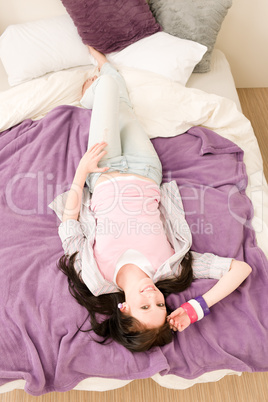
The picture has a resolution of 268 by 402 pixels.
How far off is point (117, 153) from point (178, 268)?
21.3 inches

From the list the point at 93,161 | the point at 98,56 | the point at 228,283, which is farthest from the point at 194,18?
the point at 228,283

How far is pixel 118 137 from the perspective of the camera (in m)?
1.55

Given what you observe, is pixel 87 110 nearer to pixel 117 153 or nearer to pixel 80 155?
pixel 80 155

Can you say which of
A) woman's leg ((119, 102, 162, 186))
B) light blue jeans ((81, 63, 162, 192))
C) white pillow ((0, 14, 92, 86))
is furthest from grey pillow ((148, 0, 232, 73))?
woman's leg ((119, 102, 162, 186))

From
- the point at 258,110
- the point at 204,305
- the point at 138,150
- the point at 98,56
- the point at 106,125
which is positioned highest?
the point at 98,56

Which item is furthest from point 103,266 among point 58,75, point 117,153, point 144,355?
point 58,75

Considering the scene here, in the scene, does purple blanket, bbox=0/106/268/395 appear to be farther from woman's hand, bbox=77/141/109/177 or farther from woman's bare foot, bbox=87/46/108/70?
woman's bare foot, bbox=87/46/108/70

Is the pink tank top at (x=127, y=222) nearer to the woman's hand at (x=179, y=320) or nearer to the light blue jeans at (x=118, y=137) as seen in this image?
the light blue jeans at (x=118, y=137)

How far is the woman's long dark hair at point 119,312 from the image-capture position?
1.14 m

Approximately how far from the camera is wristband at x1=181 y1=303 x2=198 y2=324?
1.17m

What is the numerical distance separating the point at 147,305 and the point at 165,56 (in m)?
1.36

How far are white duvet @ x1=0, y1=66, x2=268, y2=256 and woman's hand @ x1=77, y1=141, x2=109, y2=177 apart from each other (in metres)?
0.35

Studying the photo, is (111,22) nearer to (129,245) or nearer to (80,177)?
(80,177)

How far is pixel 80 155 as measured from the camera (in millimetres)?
1654
